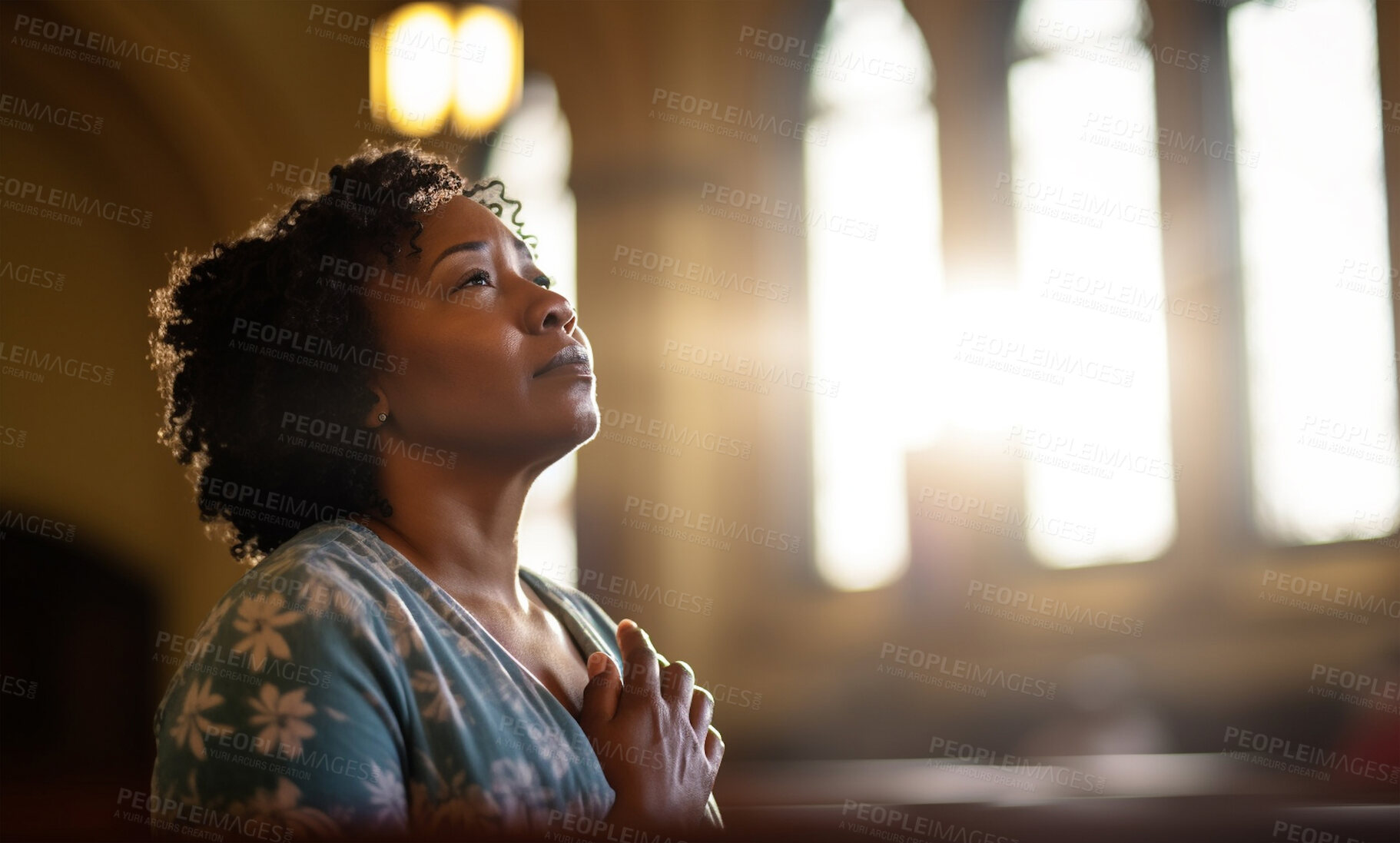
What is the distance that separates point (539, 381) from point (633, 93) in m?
6.88

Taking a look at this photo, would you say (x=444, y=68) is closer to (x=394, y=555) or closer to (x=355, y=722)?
(x=394, y=555)

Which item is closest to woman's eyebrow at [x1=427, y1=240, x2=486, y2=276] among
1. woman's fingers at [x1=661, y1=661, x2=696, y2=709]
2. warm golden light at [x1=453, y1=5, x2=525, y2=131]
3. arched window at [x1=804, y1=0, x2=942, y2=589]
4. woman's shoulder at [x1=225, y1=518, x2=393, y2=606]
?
woman's shoulder at [x1=225, y1=518, x2=393, y2=606]

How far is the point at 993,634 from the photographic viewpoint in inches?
290

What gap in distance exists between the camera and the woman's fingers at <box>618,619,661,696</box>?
1748 millimetres

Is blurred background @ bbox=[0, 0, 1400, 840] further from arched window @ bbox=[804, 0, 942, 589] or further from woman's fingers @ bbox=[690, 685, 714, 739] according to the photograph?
woman's fingers @ bbox=[690, 685, 714, 739]

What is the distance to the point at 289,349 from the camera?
75.3 inches

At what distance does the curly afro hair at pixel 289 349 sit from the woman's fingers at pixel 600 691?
411 mm

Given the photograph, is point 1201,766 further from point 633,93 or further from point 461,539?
point 633,93

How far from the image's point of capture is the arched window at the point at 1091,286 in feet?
23.0

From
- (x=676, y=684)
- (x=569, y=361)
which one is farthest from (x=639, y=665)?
(x=569, y=361)

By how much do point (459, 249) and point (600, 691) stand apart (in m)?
0.70

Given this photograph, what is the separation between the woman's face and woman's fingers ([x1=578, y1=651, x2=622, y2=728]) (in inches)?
13.0

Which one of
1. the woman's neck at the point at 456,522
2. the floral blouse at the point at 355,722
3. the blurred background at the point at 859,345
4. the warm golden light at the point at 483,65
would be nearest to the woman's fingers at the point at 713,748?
the floral blouse at the point at 355,722

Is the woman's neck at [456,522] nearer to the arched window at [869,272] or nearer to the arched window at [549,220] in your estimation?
the arched window at [869,272]
